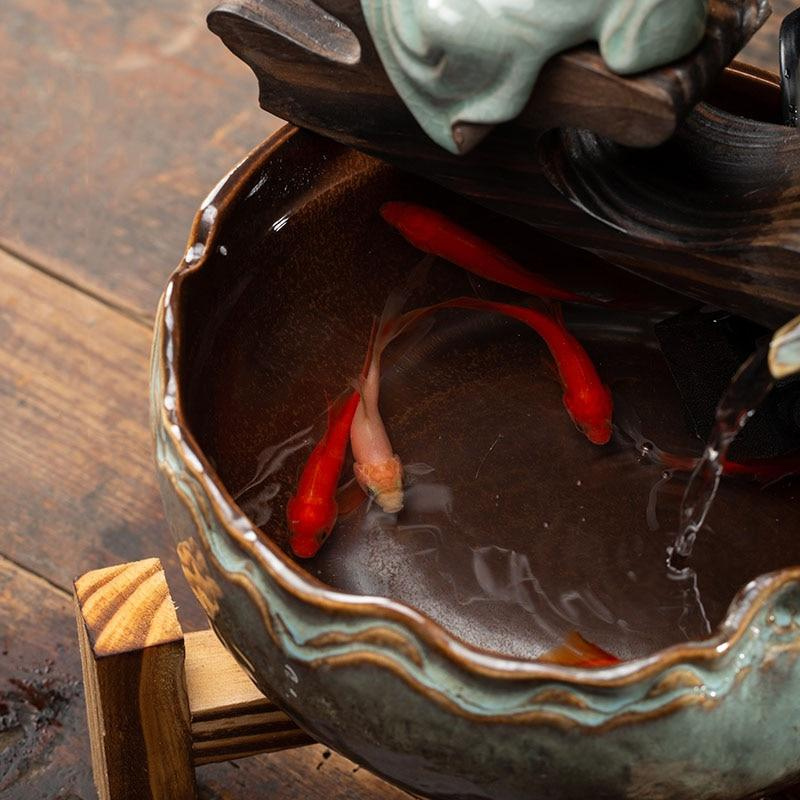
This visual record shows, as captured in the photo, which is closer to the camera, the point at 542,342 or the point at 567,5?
the point at 567,5

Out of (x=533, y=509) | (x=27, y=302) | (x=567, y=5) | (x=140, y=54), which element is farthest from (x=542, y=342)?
(x=140, y=54)

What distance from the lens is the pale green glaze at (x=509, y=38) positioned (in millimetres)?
595

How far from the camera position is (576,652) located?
0.79m

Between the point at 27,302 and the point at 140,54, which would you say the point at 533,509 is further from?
the point at 140,54

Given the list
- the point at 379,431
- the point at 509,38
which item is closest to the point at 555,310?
the point at 379,431

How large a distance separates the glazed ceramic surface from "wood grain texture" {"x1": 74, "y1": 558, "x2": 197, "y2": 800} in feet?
0.26

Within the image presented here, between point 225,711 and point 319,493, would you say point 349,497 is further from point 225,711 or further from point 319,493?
point 225,711

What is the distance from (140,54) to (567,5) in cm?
80

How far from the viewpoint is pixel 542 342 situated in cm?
90

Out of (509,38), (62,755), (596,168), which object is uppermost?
(509,38)

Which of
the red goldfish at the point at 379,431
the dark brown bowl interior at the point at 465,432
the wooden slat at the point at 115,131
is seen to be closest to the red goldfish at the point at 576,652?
the dark brown bowl interior at the point at 465,432

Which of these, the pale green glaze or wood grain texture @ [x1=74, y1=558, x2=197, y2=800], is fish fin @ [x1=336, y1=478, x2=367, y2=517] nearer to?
wood grain texture @ [x1=74, y1=558, x2=197, y2=800]

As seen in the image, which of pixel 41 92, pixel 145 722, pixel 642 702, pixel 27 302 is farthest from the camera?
pixel 41 92

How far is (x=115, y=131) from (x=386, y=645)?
0.82m
